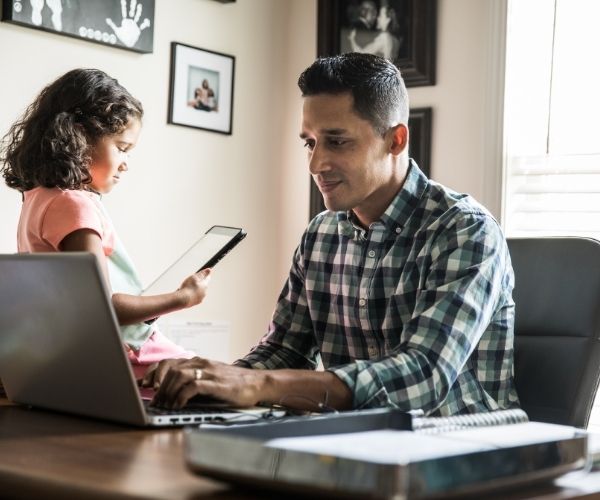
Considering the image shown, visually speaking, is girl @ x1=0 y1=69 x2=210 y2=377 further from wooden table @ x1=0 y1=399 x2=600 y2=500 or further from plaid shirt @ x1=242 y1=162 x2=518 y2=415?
wooden table @ x1=0 y1=399 x2=600 y2=500

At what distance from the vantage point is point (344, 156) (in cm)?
180

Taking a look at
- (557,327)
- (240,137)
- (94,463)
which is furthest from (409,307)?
(240,137)

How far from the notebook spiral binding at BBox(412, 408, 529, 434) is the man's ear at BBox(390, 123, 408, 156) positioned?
90cm

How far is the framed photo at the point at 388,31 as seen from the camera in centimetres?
326

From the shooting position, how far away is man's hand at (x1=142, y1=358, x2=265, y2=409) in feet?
3.96

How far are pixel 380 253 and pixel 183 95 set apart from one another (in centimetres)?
168

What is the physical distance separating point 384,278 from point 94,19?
1.63 m

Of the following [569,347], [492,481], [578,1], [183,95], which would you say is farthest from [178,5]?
[492,481]

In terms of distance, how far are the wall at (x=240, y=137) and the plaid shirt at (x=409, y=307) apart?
124cm

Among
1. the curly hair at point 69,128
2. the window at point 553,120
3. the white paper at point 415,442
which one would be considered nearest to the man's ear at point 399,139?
the curly hair at point 69,128

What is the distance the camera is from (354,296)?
5.77ft

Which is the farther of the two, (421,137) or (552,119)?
(421,137)

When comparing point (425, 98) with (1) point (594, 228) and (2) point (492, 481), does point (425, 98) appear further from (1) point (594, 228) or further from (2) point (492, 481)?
(2) point (492, 481)

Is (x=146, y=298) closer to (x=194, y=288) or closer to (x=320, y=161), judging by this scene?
(x=194, y=288)
